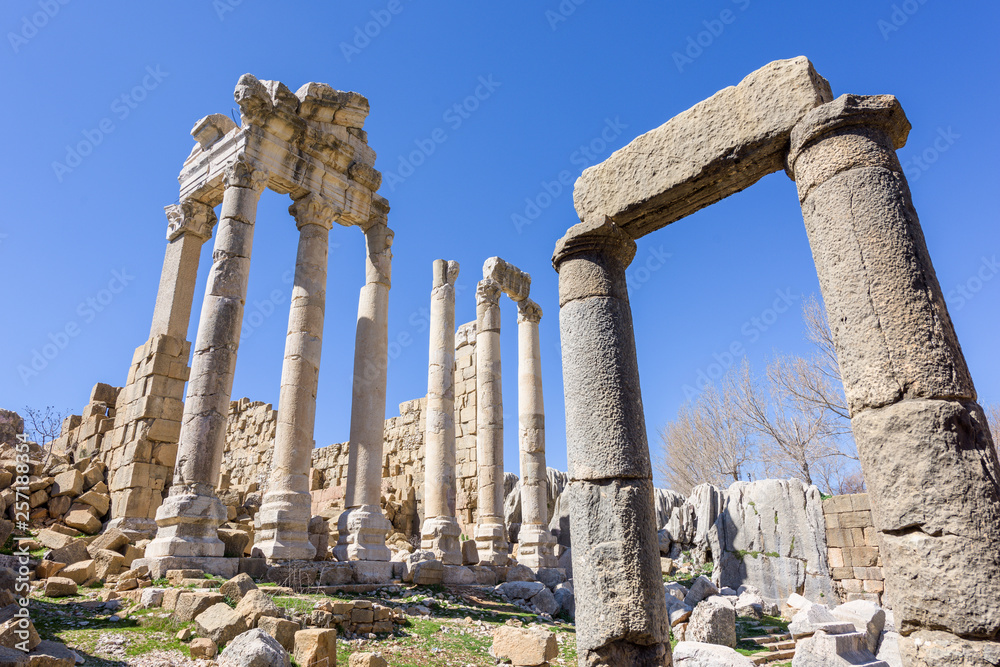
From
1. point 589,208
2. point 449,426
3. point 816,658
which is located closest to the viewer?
point 589,208

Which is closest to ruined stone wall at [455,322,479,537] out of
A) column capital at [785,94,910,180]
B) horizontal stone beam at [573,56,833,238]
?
horizontal stone beam at [573,56,833,238]

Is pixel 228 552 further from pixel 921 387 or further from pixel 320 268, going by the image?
pixel 921 387

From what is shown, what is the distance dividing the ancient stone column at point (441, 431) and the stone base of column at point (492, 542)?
0.93 metres

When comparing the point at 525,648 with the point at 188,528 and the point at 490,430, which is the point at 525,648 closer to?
the point at 188,528

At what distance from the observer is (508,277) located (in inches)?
695

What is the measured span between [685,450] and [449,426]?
75.8ft

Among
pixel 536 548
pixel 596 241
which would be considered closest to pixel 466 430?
pixel 536 548

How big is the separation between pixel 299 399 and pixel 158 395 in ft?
10.8

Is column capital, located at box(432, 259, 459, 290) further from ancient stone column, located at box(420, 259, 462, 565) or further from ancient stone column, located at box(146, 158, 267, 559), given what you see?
ancient stone column, located at box(146, 158, 267, 559)

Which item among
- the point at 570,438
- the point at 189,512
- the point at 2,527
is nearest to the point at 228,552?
the point at 189,512

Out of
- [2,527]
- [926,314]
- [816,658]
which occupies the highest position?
[926,314]

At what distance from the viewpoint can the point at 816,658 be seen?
6.84 m

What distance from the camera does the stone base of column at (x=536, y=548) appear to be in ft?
50.9

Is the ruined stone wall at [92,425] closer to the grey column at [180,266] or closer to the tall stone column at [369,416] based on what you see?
the grey column at [180,266]
